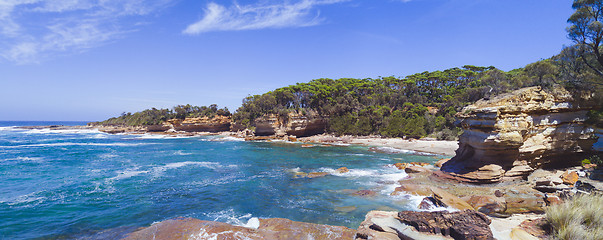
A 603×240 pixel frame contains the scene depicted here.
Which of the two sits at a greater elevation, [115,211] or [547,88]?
[547,88]

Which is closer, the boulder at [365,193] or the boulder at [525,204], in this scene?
the boulder at [525,204]

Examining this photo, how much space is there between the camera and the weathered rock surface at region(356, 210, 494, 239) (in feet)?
19.3

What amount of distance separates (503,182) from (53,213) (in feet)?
68.8

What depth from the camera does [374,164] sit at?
21719 mm

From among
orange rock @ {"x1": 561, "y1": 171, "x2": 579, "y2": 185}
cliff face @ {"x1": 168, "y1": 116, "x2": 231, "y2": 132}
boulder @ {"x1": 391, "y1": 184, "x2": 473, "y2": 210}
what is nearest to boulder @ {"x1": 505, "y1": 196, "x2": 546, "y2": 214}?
boulder @ {"x1": 391, "y1": 184, "x2": 473, "y2": 210}

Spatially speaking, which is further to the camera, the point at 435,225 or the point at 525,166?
the point at 525,166

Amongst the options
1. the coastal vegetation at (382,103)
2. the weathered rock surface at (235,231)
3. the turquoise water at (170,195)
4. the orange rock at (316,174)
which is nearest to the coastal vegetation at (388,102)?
the coastal vegetation at (382,103)

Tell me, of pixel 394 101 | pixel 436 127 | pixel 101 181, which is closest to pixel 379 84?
pixel 394 101

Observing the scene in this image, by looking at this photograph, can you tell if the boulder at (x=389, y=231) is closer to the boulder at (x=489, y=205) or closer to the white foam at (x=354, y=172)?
the boulder at (x=489, y=205)

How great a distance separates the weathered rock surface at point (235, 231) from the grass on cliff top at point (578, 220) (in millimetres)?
4800

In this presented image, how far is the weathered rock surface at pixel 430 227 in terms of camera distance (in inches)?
232

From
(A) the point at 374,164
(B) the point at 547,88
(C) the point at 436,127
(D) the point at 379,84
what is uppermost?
(D) the point at 379,84

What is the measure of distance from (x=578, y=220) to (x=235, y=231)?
8490 mm

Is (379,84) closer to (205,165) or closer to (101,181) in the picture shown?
(205,165)
